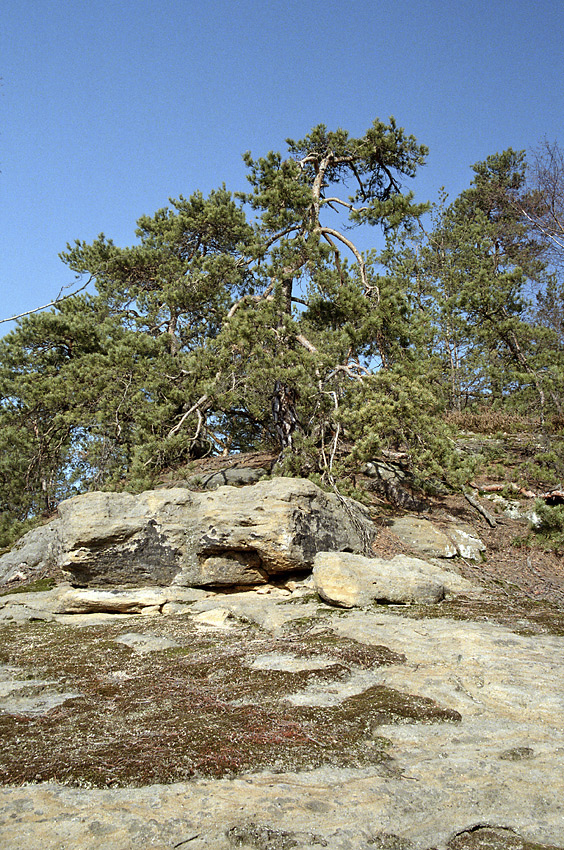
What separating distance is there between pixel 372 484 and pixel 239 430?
4.44 meters

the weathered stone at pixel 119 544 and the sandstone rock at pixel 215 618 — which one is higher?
the weathered stone at pixel 119 544

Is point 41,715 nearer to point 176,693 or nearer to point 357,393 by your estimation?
point 176,693

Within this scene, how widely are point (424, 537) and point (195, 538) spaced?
3.55 metres

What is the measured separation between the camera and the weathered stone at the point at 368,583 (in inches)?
240

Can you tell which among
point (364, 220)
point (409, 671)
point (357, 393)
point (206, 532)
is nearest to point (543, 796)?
point (409, 671)

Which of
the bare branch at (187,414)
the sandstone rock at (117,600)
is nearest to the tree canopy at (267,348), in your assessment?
the bare branch at (187,414)

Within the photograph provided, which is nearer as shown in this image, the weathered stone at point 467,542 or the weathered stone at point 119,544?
the weathered stone at point 119,544

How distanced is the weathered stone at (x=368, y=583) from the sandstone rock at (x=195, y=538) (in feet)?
2.40

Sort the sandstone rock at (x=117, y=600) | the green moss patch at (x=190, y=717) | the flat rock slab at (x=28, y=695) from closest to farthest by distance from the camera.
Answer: the green moss patch at (x=190, y=717) → the flat rock slab at (x=28, y=695) → the sandstone rock at (x=117, y=600)

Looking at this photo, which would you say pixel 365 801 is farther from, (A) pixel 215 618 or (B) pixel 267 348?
(B) pixel 267 348

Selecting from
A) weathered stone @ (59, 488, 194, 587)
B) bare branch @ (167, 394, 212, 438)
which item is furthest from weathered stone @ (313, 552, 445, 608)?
bare branch @ (167, 394, 212, 438)

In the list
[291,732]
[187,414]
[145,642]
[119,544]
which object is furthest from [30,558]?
[291,732]

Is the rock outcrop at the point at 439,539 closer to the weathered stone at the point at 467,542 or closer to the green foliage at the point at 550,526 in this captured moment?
the weathered stone at the point at 467,542

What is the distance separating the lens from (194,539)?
726 centimetres
